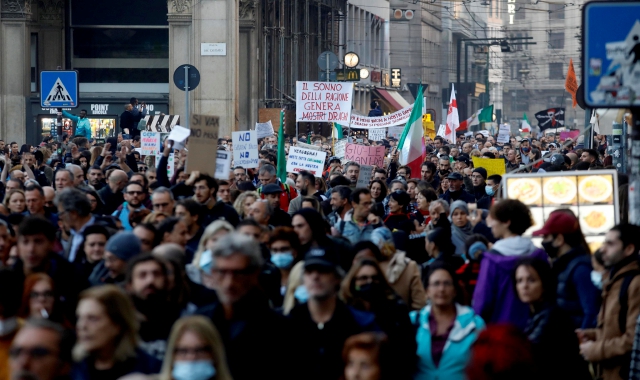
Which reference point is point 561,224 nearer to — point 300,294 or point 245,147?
point 300,294

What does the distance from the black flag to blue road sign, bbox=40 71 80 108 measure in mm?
25549

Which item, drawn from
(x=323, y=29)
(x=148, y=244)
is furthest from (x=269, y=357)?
(x=323, y=29)

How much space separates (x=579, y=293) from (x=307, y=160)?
10.1 metres

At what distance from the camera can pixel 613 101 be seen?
6.72 m

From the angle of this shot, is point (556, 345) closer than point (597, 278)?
Yes

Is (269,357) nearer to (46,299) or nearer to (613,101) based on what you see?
(46,299)

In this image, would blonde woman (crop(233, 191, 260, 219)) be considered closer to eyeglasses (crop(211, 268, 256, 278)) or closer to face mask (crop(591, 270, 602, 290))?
face mask (crop(591, 270, 602, 290))

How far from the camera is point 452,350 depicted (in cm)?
648

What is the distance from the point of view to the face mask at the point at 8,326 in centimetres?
615

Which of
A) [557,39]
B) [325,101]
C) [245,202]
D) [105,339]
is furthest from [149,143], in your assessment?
[557,39]

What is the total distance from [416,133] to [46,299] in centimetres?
1370

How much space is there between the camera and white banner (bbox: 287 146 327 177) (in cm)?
1739

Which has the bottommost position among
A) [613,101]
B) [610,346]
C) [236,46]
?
[610,346]

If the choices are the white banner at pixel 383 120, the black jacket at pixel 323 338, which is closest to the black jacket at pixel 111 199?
the black jacket at pixel 323 338
